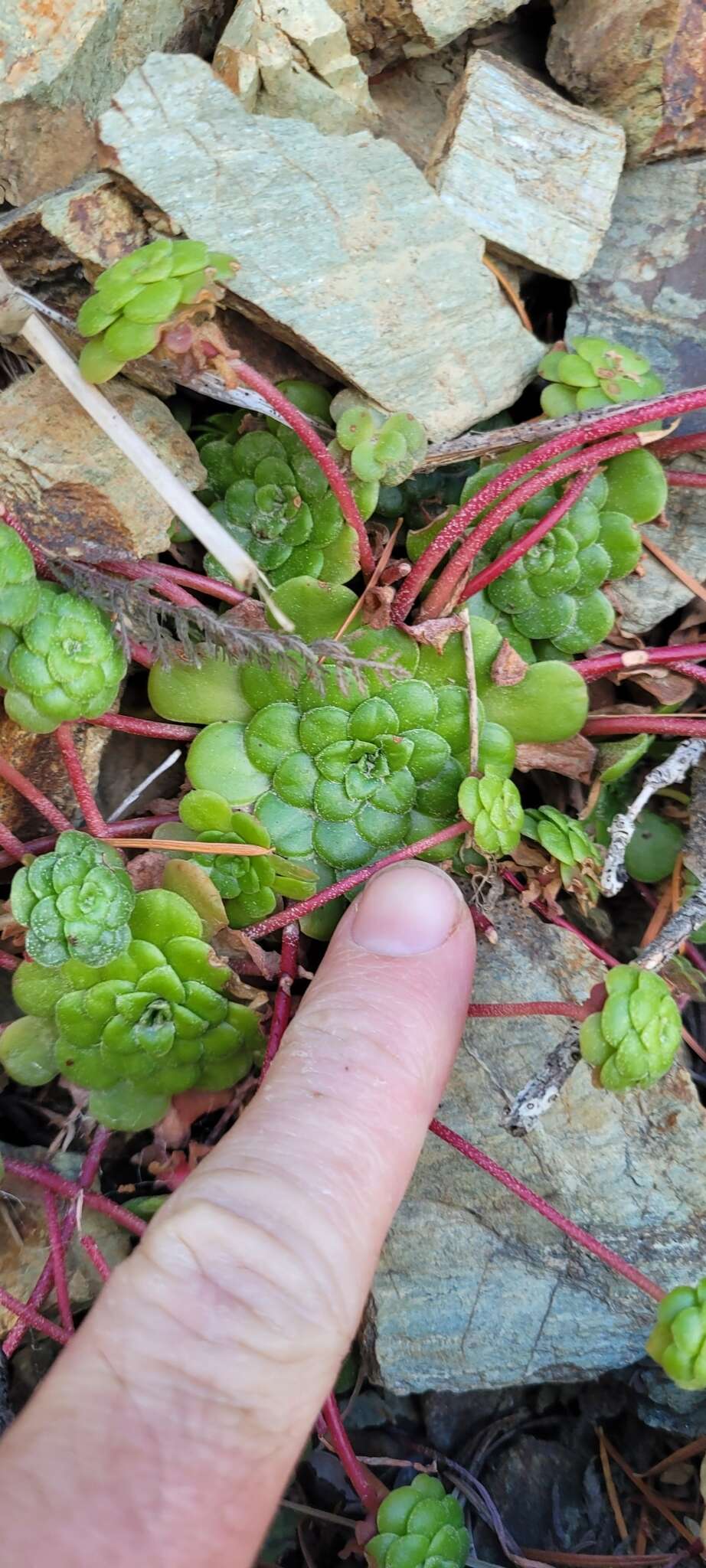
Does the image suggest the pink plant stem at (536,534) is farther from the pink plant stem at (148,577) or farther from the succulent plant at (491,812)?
the pink plant stem at (148,577)

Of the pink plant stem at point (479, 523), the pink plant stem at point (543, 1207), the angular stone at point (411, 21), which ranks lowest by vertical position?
the pink plant stem at point (543, 1207)

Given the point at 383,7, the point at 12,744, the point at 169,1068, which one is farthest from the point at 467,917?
the point at 383,7

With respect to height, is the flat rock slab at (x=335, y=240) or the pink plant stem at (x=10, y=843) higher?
the flat rock slab at (x=335, y=240)

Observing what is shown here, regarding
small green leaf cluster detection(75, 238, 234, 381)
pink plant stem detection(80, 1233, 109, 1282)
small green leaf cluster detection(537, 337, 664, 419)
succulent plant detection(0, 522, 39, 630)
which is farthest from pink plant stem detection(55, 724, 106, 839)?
small green leaf cluster detection(537, 337, 664, 419)

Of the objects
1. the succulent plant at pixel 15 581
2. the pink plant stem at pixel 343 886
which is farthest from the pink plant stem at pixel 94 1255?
the succulent plant at pixel 15 581

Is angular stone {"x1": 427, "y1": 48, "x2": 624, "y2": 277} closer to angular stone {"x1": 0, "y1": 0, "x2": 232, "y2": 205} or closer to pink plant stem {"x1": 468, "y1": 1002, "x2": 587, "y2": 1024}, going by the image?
angular stone {"x1": 0, "y1": 0, "x2": 232, "y2": 205}

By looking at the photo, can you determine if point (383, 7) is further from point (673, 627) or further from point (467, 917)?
point (467, 917)
